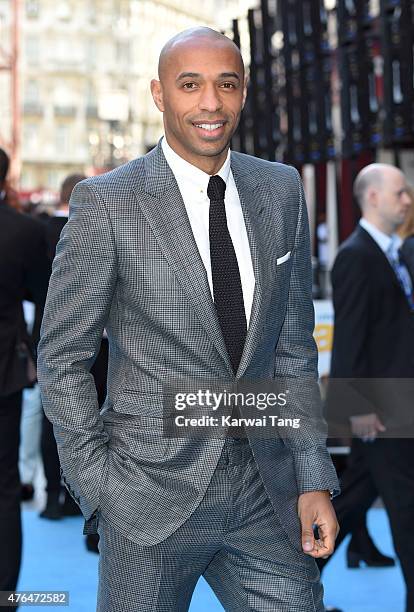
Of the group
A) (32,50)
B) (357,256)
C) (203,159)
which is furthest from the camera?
(32,50)

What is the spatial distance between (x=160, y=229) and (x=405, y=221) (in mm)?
3678

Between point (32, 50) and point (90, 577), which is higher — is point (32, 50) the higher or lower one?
the higher one

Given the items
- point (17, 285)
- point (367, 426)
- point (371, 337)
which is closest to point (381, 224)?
point (371, 337)

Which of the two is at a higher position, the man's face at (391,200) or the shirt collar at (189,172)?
the shirt collar at (189,172)

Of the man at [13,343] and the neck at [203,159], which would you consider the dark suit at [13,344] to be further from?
the neck at [203,159]

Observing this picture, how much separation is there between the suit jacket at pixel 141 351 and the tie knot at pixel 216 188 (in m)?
0.07

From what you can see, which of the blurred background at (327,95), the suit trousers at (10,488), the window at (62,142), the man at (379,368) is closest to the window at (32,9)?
the window at (62,142)

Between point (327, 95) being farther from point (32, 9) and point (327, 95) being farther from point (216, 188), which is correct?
point (32, 9)

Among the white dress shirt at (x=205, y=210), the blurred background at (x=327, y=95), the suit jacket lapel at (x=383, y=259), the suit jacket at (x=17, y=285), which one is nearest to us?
the white dress shirt at (x=205, y=210)

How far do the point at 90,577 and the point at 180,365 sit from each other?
12.7 ft

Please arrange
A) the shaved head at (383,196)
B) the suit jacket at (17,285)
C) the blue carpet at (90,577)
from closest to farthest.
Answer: the suit jacket at (17,285) → the shaved head at (383,196) → the blue carpet at (90,577)

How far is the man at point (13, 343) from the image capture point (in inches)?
197

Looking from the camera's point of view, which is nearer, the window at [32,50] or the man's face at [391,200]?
the man's face at [391,200]

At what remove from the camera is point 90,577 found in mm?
6449
